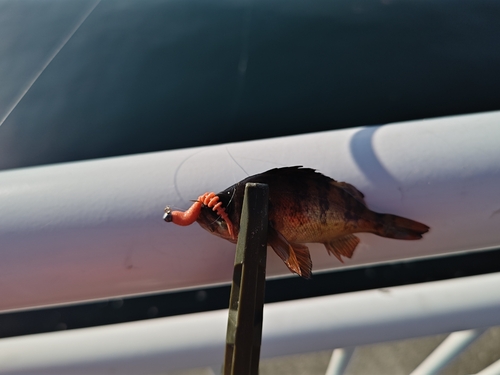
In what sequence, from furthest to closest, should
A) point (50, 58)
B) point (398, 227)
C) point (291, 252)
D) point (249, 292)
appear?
point (50, 58), point (398, 227), point (291, 252), point (249, 292)

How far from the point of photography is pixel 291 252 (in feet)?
3.39

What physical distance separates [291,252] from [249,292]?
242mm

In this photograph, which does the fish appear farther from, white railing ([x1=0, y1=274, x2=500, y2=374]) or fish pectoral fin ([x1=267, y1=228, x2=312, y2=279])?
A: white railing ([x1=0, y1=274, x2=500, y2=374])

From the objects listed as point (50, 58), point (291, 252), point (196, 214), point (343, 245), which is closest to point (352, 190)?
point (343, 245)

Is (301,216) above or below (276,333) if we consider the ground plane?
above

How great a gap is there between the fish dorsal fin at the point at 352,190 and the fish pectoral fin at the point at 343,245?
128mm

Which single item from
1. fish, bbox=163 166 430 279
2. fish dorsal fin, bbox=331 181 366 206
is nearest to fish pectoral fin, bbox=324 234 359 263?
fish, bbox=163 166 430 279

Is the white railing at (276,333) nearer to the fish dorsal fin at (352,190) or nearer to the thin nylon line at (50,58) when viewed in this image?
the fish dorsal fin at (352,190)

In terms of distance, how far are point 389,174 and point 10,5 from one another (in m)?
2.53

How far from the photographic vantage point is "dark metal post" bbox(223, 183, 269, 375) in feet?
A: 2.62

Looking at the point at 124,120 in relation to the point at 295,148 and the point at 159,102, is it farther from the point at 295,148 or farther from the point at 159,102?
the point at 295,148

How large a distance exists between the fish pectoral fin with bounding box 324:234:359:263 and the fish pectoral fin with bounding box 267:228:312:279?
15cm

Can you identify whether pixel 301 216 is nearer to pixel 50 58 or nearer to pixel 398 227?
pixel 398 227

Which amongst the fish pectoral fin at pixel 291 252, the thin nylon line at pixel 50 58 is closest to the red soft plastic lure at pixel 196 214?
the fish pectoral fin at pixel 291 252
